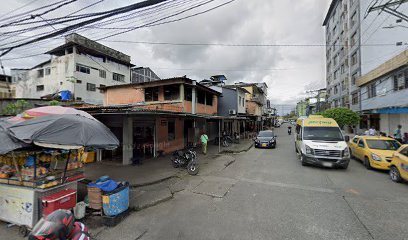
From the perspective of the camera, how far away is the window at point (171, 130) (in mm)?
12920

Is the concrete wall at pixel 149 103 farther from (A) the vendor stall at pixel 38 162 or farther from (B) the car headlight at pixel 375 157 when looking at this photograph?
(B) the car headlight at pixel 375 157

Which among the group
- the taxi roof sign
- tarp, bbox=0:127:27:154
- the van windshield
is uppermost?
the taxi roof sign

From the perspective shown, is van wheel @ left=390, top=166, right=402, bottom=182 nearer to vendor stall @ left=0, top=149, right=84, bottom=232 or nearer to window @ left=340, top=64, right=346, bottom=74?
vendor stall @ left=0, top=149, right=84, bottom=232

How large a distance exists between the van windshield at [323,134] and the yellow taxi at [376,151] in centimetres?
140

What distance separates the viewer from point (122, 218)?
4.55 metres

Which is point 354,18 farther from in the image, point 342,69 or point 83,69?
point 83,69

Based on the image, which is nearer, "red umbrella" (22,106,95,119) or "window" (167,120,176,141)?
"red umbrella" (22,106,95,119)

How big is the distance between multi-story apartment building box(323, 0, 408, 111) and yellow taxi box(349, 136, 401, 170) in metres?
9.38

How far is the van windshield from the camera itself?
9.43m

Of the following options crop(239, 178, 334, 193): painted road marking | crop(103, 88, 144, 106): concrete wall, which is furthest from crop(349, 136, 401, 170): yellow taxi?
crop(103, 88, 144, 106): concrete wall

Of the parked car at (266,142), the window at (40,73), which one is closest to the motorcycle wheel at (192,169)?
the parked car at (266,142)

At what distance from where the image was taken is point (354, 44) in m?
25.9

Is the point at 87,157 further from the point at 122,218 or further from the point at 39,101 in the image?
the point at 39,101

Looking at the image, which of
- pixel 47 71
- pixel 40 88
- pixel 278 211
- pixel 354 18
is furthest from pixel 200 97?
pixel 40 88
